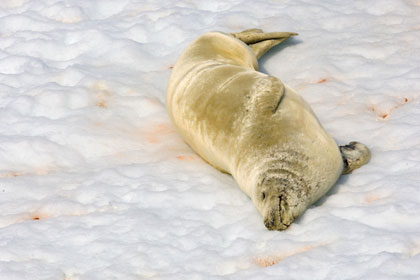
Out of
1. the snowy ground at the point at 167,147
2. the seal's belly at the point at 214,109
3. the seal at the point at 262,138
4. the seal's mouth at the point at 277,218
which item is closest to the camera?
the snowy ground at the point at 167,147

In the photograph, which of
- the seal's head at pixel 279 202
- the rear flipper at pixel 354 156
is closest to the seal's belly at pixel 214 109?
the seal's head at pixel 279 202

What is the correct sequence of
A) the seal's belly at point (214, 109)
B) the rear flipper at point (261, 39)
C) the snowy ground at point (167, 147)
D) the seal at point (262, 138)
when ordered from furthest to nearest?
the rear flipper at point (261, 39) < the seal's belly at point (214, 109) < the seal at point (262, 138) < the snowy ground at point (167, 147)

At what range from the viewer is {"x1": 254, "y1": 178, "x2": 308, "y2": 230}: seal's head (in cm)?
329

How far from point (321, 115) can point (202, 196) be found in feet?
3.76

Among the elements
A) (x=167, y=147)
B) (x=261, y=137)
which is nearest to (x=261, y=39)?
(x=167, y=147)

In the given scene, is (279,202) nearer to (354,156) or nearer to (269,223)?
(269,223)

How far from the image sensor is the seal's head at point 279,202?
329 cm

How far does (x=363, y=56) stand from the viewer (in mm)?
5074

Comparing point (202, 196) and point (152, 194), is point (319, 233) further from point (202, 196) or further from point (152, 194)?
point (152, 194)

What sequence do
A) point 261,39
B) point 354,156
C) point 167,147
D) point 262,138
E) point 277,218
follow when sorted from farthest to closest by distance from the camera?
point 261,39, point 167,147, point 354,156, point 262,138, point 277,218

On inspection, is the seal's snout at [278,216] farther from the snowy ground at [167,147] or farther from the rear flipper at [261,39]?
the rear flipper at [261,39]

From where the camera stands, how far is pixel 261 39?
17.3 feet

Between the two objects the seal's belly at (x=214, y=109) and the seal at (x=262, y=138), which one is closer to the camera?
the seal at (x=262, y=138)

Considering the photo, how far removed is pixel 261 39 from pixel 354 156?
70.0 inches
